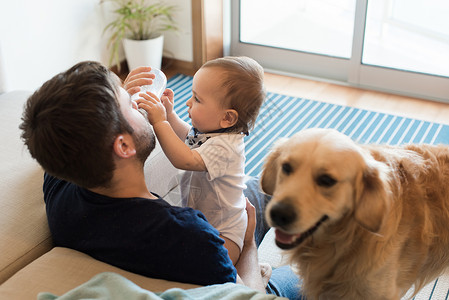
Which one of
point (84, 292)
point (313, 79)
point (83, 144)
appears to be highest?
point (83, 144)

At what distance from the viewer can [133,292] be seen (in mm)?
911

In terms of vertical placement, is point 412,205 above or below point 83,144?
below

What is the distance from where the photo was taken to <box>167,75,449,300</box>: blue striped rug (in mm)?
2771

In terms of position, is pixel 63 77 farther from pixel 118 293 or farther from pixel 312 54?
pixel 312 54

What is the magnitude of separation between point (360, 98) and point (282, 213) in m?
2.46

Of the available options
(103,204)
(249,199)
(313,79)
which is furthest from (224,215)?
(313,79)

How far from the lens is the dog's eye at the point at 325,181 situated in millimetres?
1038

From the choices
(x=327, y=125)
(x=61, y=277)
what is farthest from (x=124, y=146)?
(x=327, y=125)

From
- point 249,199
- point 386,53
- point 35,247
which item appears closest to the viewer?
point 35,247

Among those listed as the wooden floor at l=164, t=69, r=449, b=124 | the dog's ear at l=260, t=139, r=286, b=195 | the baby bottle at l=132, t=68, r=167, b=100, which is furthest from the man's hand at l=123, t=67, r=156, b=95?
the wooden floor at l=164, t=69, r=449, b=124

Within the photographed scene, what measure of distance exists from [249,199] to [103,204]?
26.6 inches

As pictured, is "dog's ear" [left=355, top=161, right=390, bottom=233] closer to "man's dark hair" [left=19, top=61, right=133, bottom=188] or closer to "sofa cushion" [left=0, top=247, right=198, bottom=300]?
"sofa cushion" [left=0, top=247, right=198, bottom=300]

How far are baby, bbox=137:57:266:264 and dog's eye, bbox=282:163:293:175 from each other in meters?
0.32

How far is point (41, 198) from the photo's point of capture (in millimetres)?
1438
